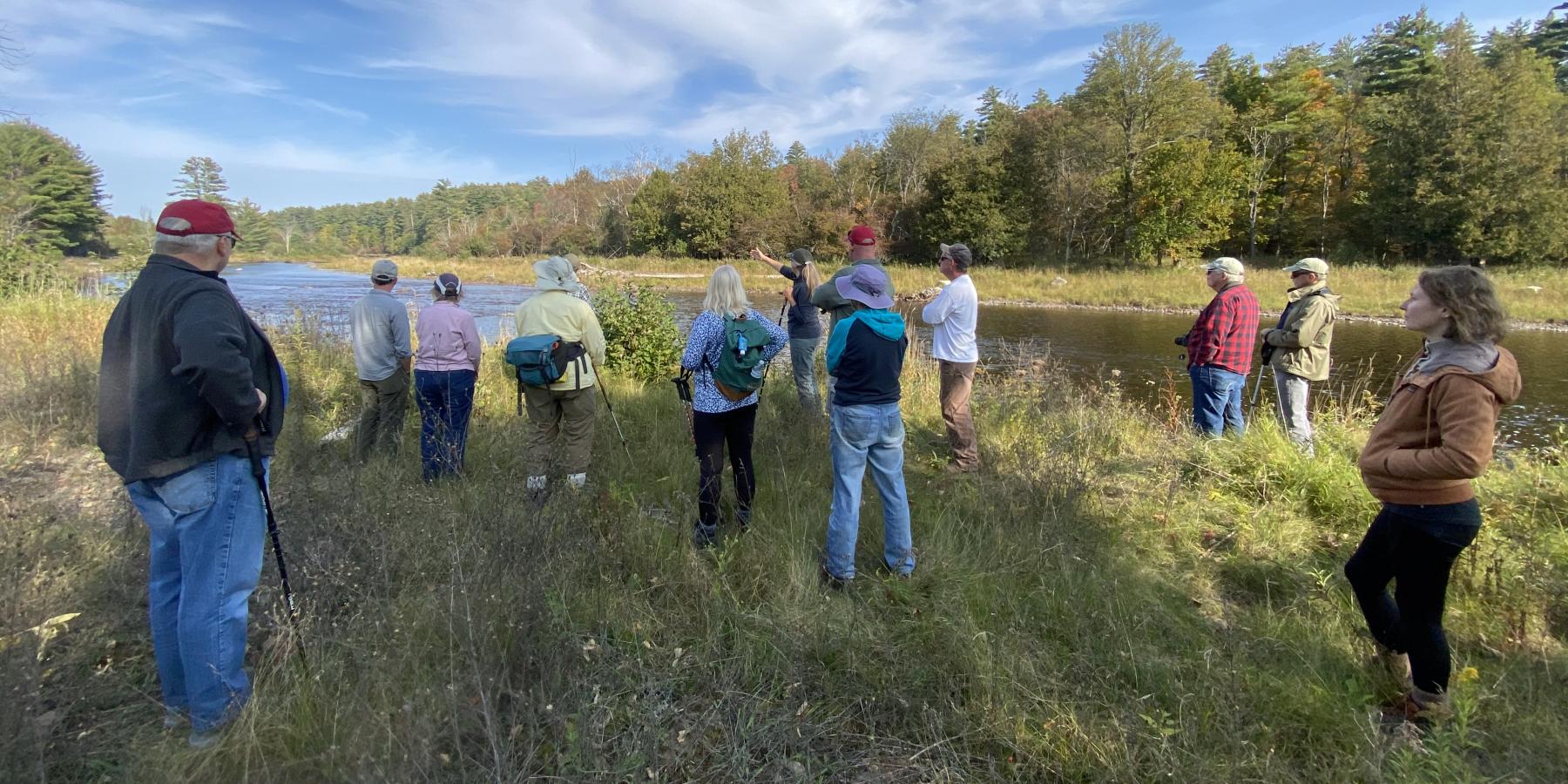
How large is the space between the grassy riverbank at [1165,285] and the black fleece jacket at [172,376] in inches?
541

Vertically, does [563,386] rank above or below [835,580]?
above

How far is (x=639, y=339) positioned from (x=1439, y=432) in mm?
7465

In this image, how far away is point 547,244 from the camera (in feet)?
193

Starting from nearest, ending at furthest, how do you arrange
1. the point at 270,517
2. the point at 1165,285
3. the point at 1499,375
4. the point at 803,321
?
the point at 1499,375, the point at 270,517, the point at 803,321, the point at 1165,285

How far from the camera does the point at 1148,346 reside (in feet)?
51.4

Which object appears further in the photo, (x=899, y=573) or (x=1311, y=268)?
(x=1311, y=268)

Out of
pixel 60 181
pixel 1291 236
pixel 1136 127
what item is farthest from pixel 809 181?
pixel 60 181

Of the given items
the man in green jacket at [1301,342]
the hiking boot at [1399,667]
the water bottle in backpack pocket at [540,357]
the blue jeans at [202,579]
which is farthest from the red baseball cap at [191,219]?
the man in green jacket at [1301,342]

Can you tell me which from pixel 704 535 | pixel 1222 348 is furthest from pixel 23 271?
pixel 1222 348

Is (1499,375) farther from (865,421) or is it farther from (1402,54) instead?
(1402,54)

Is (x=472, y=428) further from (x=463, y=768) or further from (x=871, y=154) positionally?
(x=871, y=154)

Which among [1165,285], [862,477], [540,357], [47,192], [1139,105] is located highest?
[1139,105]

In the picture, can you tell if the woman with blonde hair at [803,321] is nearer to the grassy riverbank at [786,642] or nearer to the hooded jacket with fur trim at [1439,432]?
the grassy riverbank at [786,642]

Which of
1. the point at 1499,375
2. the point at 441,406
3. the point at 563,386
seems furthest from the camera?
the point at 441,406
